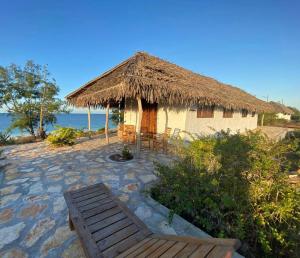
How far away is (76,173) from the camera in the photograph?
16.4ft

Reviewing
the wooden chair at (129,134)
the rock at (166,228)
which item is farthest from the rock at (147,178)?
the wooden chair at (129,134)

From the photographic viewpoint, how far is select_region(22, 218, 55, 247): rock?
2483 mm

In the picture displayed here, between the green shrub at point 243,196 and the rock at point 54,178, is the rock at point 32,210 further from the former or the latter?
the green shrub at point 243,196

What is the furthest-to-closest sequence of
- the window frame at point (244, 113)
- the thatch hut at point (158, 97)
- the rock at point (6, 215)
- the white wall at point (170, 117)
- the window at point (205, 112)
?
the window frame at point (244, 113) → the window at point (205, 112) → the white wall at point (170, 117) → the thatch hut at point (158, 97) → the rock at point (6, 215)

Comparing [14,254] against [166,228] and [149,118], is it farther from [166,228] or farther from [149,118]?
[149,118]

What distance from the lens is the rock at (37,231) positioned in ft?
8.15

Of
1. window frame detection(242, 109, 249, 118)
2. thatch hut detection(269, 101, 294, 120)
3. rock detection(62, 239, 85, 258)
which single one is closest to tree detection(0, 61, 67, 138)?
rock detection(62, 239, 85, 258)

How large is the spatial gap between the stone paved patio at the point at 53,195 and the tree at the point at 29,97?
6.58 metres

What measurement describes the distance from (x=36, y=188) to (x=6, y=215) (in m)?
1.00

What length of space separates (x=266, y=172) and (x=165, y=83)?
4.91m

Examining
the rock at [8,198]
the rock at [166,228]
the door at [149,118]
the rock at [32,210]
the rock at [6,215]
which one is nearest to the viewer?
the rock at [166,228]

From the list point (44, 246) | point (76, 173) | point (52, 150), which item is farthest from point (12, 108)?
point (44, 246)

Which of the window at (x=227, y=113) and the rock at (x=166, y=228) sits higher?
the window at (x=227, y=113)

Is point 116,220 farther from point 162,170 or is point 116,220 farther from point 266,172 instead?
point 266,172
